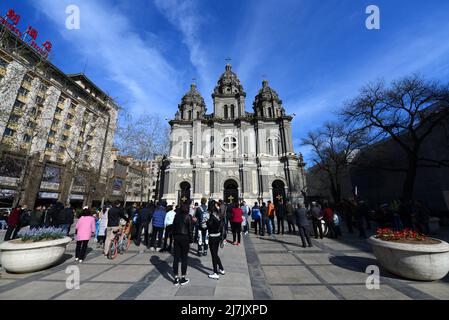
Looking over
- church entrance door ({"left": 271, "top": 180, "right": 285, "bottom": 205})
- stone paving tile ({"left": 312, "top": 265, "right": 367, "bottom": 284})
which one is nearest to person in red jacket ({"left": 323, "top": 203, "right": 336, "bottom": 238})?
stone paving tile ({"left": 312, "top": 265, "right": 367, "bottom": 284})

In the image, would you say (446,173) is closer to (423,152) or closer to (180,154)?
(423,152)

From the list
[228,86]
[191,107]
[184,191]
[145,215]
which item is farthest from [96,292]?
[228,86]

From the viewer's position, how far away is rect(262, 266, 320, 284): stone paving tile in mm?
4636

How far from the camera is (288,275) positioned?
5031 millimetres

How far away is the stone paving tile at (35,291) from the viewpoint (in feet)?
12.6

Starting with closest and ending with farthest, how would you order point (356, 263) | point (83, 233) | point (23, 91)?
point (356, 263) → point (83, 233) → point (23, 91)

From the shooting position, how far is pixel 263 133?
29109mm

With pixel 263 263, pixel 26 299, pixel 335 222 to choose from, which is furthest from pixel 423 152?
pixel 26 299

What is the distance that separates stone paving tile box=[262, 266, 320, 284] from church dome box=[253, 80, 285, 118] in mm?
27432

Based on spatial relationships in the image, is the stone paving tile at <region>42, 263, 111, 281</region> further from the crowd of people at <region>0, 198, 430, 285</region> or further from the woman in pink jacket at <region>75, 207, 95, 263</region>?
the crowd of people at <region>0, 198, 430, 285</region>

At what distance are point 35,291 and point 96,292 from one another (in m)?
1.37

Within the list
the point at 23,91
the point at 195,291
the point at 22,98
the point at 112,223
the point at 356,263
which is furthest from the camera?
the point at 23,91

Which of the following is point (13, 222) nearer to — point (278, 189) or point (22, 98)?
point (278, 189)

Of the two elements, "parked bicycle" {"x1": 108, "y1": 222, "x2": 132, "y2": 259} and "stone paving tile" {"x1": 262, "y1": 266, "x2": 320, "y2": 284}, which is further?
"parked bicycle" {"x1": 108, "y1": 222, "x2": 132, "y2": 259}
